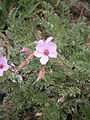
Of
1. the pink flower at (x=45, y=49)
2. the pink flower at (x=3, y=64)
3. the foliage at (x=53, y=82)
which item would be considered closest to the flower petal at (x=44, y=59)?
the pink flower at (x=45, y=49)

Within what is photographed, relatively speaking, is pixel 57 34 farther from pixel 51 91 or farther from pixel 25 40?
pixel 51 91

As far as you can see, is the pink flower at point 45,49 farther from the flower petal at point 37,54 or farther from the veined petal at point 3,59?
the veined petal at point 3,59

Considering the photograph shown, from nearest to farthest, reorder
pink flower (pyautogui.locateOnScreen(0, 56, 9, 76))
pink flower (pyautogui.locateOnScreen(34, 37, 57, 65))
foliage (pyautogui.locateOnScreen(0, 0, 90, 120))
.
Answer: pink flower (pyautogui.locateOnScreen(34, 37, 57, 65)) < pink flower (pyautogui.locateOnScreen(0, 56, 9, 76)) < foliage (pyautogui.locateOnScreen(0, 0, 90, 120))

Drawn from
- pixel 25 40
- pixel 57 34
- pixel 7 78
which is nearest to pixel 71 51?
pixel 57 34

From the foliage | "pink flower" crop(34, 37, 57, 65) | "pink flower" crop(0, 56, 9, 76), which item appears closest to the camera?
"pink flower" crop(34, 37, 57, 65)

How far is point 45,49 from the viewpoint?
1749mm

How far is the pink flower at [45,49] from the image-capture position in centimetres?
173

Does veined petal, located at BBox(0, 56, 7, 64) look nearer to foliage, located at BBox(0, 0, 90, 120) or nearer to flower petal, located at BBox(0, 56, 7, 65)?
flower petal, located at BBox(0, 56, 7, 65)

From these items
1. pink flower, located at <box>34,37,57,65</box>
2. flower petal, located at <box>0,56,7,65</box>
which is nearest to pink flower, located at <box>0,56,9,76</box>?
flower petal, located at <box>0,56,7,65</box>

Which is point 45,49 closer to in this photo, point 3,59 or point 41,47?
point 41,47

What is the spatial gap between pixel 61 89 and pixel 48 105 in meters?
0.13

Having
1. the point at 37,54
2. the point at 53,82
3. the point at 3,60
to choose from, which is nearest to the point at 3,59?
the point at 3,60

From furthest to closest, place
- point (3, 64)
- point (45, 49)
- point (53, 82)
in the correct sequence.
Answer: point (53, 82) < point (3, 64) < point (45, 49)

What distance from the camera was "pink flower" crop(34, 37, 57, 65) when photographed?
5.68 feet
